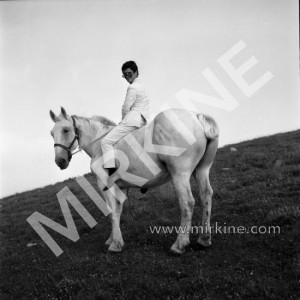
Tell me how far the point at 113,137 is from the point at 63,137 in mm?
1594

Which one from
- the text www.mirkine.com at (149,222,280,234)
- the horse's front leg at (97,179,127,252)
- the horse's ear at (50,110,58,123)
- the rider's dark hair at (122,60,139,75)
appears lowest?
the text www.mirkine.com at (149,222,280,234)

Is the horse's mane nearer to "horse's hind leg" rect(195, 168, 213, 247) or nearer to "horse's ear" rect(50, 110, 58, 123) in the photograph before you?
"horse's ear" rect(50, 110, 58, 123)

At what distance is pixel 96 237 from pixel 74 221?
312 cm

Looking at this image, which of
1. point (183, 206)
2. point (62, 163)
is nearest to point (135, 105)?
point (62, 163)

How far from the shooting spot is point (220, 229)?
10117 millimetres

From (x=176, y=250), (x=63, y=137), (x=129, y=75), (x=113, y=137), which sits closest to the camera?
(x=176, y=250)

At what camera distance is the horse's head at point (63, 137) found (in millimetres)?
10312

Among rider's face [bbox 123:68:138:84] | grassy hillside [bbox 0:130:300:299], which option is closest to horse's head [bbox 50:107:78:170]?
rider's face [bbox 123:68:138:84]

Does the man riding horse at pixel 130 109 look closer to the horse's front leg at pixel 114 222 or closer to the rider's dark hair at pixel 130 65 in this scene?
the rider's dark hair at pixel 130 65

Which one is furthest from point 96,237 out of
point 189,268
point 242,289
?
point 242,289

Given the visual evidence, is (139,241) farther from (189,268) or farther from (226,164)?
(226,164)

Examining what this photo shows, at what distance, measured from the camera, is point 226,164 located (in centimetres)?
2006

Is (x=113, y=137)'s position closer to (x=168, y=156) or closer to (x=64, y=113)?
(x=64, y=113)

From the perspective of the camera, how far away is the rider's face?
10.3 metres
